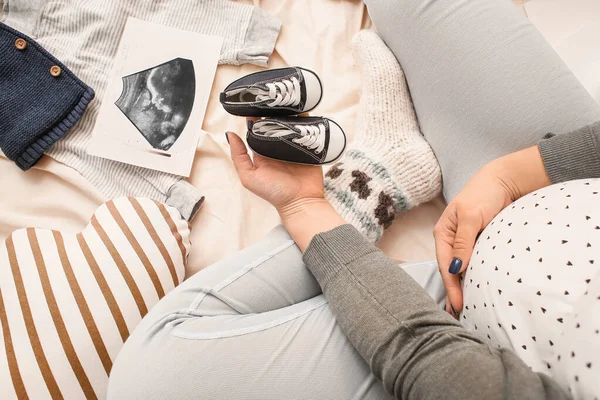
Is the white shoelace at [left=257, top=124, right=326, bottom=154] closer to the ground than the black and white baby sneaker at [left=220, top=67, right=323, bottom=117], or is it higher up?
closer to the ground

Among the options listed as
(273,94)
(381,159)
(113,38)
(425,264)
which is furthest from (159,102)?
(425,264)

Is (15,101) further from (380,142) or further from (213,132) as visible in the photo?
(380,142)

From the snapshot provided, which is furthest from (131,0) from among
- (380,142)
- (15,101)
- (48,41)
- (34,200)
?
(380,142)

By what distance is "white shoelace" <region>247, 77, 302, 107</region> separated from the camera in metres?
0.67

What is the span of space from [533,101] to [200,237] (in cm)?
64

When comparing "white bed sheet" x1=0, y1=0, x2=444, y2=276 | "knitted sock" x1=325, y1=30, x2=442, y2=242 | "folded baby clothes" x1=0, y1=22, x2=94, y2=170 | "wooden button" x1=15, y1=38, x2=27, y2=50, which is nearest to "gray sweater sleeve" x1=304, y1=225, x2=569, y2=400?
"knitted sock" x1=325, y1=30, x2=442, y2=242

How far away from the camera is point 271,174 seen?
2.43 ft

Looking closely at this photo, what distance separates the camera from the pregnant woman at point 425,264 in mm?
458

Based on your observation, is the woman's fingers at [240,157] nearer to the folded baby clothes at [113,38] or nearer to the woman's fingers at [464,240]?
the folded baby clothes at [113,38]

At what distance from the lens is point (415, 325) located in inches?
20.3

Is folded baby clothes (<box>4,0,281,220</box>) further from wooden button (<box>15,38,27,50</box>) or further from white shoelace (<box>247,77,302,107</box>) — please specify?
white shoelace (<box>247,77,302,107</box>)

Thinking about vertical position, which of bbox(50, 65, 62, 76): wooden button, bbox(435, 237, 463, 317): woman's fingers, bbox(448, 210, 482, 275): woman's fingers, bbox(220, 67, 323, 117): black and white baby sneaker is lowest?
bbox(50, 65, 62, 76): wooden button

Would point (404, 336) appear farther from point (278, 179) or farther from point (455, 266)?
point (278, 179)

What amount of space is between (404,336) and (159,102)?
0.66 meters
